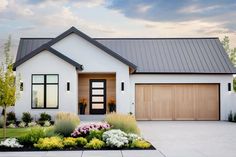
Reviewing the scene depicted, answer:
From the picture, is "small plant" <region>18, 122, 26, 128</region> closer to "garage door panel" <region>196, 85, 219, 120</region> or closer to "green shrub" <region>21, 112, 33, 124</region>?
"green shrub" <region>21, 112, 33, 124</region>

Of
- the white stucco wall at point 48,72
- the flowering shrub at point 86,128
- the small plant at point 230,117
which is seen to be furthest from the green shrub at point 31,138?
the small plant at point 230,117

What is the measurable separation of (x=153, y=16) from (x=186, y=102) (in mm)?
6099

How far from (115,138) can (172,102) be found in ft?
53.0

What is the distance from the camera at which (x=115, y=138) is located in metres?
14.6

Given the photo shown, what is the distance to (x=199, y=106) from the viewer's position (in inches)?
1195

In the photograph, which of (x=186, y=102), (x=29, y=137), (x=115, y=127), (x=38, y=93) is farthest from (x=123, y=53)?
(x=29, y=137)

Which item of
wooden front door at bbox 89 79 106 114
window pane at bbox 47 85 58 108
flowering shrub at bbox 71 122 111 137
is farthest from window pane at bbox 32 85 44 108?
flowering shrub at bbox 71 122 111 137

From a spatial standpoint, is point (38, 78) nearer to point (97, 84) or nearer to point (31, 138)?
Result: point (97, 84)

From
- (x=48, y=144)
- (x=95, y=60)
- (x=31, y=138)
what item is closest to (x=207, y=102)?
(x=95, y=60)

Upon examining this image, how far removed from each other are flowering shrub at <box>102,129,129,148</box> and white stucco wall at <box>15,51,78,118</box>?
468 inches

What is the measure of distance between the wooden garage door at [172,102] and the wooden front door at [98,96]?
2206 mm

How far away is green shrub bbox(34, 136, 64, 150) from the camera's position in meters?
14.1

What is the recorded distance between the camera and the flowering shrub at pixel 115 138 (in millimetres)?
14289

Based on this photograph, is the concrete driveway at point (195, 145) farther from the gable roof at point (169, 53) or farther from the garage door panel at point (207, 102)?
the gable roof at point (169, 53)
